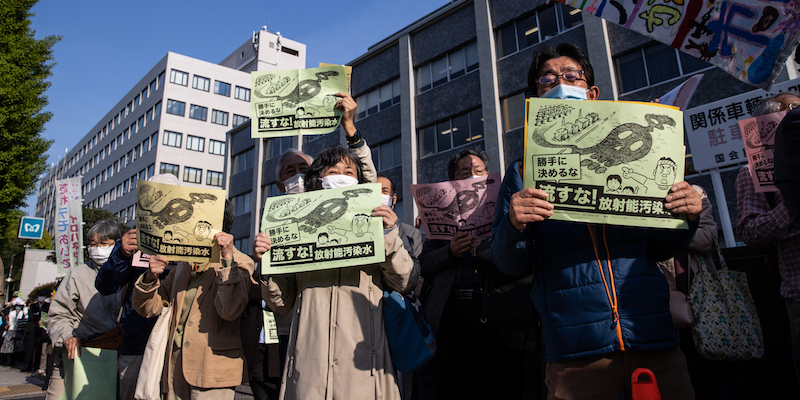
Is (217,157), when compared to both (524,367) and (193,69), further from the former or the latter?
(524,367)

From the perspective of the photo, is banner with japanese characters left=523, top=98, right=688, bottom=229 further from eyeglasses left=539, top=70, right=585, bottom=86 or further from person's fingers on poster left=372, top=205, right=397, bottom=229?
person's fingers on poster left=372, top=205, right=397, bottom=229

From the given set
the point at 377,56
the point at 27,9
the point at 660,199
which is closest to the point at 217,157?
the point at 377,56

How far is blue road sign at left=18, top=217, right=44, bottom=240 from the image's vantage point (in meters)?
17.3

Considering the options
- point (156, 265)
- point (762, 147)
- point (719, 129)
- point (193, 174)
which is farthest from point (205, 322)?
point (193, 174)

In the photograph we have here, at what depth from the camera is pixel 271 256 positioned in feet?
8.21

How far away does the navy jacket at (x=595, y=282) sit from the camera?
5.73 feet

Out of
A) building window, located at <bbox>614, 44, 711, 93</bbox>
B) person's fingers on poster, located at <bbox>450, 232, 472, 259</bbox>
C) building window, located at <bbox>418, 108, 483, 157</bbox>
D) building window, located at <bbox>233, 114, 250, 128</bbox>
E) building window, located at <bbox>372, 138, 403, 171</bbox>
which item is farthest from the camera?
building window, located at <bbox>233, 114, 250, 128</bbox>

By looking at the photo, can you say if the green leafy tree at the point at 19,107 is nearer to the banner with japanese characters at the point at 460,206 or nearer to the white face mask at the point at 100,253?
the white face mask at the point at 100,253

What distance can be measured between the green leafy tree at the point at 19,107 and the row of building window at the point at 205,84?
35960mm

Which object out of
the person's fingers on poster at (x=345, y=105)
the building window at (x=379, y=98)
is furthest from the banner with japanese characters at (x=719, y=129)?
the building window at (x=379, y=98)

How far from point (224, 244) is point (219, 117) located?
5051cm

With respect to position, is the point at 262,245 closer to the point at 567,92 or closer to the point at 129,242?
the point at 129,242

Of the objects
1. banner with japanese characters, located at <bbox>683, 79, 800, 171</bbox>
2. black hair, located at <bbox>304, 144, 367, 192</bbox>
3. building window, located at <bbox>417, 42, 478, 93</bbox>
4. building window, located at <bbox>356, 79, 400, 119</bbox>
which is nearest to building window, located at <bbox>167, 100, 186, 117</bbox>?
building window, located at <bbox>356, 79, 400, 119</bbox>

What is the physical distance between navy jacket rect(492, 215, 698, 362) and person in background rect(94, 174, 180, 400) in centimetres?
271
